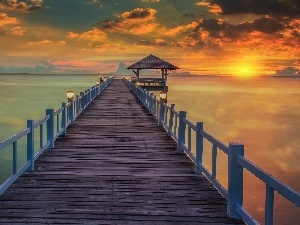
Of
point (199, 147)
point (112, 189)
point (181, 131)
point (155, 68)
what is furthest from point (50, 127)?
point (155, 68)

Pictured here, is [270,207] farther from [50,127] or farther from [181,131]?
[50,127]

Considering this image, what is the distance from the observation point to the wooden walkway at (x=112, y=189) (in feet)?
21.8

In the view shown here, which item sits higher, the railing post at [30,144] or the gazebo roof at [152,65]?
the gazebo roof at [152,65]

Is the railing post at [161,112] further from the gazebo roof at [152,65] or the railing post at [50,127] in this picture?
the gazebo roof at [152,65]

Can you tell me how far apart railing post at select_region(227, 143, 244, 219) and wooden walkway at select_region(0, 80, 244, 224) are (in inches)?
10.7

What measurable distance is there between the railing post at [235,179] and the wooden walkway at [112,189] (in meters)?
0.27

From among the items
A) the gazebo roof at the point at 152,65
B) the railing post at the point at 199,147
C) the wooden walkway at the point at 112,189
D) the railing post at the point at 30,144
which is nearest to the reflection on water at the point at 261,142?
the gazebo roof at the point at 152,65

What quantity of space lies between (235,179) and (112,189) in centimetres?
267

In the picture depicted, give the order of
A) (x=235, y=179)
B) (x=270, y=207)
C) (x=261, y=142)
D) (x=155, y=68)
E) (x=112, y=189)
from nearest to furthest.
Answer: (x=270, y=207)
(x=235, y=179)
(x=112, y=189)
(x=261, y=142)
(x=155, y=68)

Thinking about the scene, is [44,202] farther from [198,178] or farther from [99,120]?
[99,120]

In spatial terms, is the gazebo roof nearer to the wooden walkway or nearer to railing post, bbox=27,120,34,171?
the wooden walkway

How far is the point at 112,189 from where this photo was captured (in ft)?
26.9

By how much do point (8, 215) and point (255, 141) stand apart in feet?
112

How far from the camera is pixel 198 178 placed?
907cm
